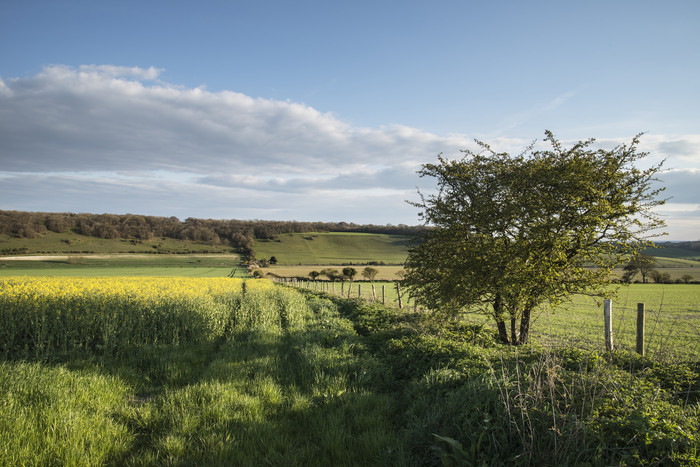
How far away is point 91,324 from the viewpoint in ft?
30.2

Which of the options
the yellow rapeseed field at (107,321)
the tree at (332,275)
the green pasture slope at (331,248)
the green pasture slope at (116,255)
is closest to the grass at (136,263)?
the green pasture slope at (116,255)

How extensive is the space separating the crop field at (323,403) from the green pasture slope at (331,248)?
92975 millimetres

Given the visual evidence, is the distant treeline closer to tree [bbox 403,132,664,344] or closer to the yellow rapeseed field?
the yellow rapeseed field

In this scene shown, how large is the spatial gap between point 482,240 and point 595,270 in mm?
3392

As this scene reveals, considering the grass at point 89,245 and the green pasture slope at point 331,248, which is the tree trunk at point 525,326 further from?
the grass at point 89,245

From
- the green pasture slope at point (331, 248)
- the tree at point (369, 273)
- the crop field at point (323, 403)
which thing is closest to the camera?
the crop field at point (323, 403)

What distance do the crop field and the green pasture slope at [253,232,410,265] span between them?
93.0 meters

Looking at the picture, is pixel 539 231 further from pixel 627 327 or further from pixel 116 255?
pixel 116 255

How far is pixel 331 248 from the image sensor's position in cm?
12762

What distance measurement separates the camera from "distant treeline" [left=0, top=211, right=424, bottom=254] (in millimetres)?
120163

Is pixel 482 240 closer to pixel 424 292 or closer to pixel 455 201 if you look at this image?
pixel 455 201

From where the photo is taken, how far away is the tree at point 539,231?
30.4 feet

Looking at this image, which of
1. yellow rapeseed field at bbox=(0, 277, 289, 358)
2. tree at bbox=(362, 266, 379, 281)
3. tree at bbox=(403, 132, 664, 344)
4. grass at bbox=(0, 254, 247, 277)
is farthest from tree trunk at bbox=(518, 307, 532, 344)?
grass at bbox=(0, 254, 247, 277)

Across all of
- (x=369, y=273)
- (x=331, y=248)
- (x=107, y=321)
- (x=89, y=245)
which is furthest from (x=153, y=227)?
(x=107, y=321)
